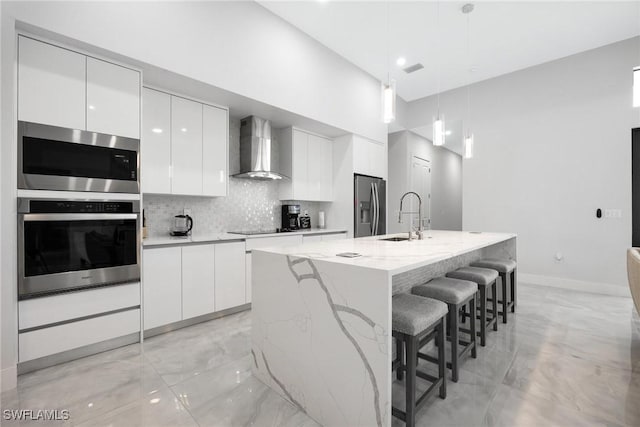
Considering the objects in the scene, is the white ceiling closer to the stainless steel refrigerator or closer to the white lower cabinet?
the stainless steel refrigerator

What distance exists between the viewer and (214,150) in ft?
10.8

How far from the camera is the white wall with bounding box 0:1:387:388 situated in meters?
1.86

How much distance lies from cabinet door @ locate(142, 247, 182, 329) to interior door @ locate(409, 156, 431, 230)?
15.3ft

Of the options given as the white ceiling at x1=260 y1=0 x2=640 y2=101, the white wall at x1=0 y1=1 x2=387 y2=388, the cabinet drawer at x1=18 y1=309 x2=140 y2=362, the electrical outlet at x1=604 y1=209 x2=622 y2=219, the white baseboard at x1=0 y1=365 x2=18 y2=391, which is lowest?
the white baseboard at x1=0 y1=365 x2=18 y2=391

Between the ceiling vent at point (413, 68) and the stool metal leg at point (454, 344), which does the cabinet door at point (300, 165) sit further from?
the stool metal leg at point (454, 344)

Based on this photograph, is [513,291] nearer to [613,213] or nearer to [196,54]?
[613,213]

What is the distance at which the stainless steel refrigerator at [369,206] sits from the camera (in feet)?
14.8

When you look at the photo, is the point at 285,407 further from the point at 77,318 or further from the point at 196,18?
the point at 196,18

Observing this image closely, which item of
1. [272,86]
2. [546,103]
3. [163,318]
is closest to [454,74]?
[546,103]

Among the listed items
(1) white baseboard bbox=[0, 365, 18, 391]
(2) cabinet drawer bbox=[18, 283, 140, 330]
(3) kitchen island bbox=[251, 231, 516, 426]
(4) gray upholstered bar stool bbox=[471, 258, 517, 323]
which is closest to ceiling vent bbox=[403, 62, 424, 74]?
(4) gray upholstered bar stool bbox=[471, 258, 517, 323]

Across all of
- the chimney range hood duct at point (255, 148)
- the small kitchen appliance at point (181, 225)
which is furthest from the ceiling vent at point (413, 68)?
the small kitchen appliance at point (181, 225)

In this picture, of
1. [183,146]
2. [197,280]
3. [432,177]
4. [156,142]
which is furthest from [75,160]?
[432,177]

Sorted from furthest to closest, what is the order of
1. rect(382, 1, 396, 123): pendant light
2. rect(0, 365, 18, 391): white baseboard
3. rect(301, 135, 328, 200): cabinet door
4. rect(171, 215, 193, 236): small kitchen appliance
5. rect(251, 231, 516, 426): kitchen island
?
rect(301, 135, 328, 200): cabinet door
rect(171, 215, 193, 236): small kitchen appliance
rect(382, 1, 396, 123): pendant light
rect(0, 365, 18, 391): white baseboard
rect(251, 231, 516, 426): kitchen island

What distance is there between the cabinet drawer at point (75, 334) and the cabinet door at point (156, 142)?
3.64 ft
